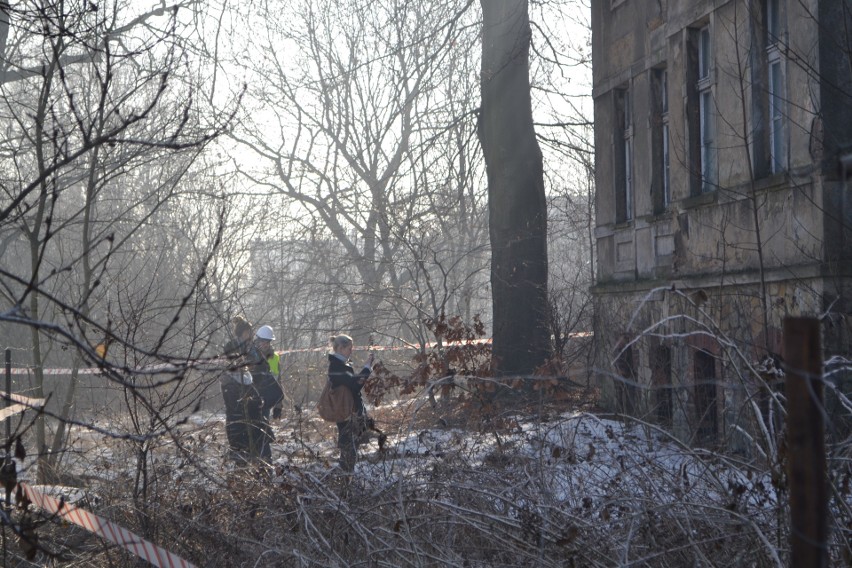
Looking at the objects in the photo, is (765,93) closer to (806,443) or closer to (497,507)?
(497,507)

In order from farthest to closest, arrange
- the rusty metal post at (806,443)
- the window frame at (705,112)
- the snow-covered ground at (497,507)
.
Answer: the window frame at (705,112), the snow-covered ground at (497,507), the rusty metal post at (806,443)

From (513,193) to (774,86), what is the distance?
19.1 ft

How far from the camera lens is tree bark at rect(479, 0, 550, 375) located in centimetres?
1584

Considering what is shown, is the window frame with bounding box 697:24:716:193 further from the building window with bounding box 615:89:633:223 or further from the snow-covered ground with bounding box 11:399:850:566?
the snow-covered ground with bounding box 11:399:850:566

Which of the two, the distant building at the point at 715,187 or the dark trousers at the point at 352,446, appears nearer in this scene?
the dark trousers at the point at 352,446

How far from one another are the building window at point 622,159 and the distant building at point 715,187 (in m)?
0.02

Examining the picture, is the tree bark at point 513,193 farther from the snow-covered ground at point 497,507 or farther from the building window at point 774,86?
the snow-covered ground at point 497,507

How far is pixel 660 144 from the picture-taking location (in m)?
13.9

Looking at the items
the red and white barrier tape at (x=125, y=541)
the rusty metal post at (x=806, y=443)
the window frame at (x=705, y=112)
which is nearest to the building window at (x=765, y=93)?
the window frame at (x=705, y=112)

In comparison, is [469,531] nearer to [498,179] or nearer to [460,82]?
[498,179]

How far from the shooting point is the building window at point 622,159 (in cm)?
1527

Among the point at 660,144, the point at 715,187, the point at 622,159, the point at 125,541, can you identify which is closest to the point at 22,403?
the point at 125,541

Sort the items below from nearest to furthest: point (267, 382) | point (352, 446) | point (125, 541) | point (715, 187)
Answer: point (125, 541) < point (352, 446) < point (267, 382) < point (715, 187)

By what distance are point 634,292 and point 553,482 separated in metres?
8.47
